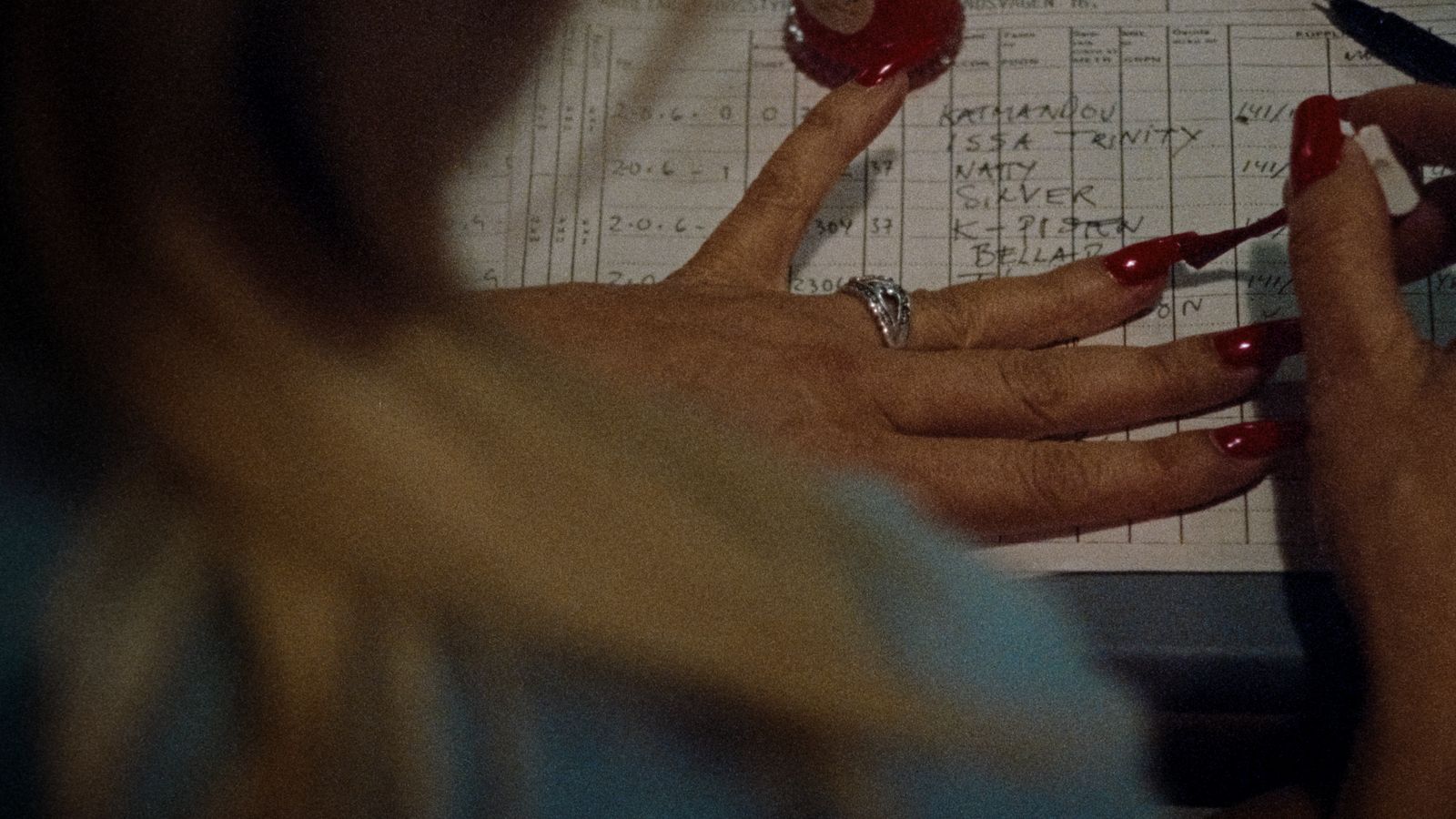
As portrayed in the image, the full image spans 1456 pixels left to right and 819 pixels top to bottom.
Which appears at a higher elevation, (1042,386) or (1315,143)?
(1315,143)

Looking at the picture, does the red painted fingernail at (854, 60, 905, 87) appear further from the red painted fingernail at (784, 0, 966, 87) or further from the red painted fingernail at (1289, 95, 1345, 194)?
the red painted fingernail at (1289, 95, 1345, 194)

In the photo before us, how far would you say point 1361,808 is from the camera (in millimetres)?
427

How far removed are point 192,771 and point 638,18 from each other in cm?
49

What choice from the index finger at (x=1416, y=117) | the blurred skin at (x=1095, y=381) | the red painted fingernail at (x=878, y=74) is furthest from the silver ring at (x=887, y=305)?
the index finger at (x=1416, y=117)

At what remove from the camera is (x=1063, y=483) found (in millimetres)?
506

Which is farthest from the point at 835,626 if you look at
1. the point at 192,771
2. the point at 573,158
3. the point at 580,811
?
the point at 573,158

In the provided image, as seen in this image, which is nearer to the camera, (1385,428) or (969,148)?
(1385,428)

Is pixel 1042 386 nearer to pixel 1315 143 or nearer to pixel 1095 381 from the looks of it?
pixel 1095 381

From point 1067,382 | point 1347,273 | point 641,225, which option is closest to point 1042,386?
point 1067,382

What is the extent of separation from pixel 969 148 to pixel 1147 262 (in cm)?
12

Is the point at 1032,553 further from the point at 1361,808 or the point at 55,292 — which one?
the point at 55,292

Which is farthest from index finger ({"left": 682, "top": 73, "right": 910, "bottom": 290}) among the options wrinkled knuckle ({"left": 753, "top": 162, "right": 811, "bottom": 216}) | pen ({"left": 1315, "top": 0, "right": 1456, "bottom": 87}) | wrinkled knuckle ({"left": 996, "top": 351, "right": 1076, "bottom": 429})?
pen ({"left": 1315, "top": 0, "right": 1456, "bottom": 87})

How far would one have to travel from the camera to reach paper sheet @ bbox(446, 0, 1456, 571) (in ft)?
1.89

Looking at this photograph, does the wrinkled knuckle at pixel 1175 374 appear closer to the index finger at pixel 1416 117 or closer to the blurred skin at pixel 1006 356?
the blurred skin at pixel 1006 356
